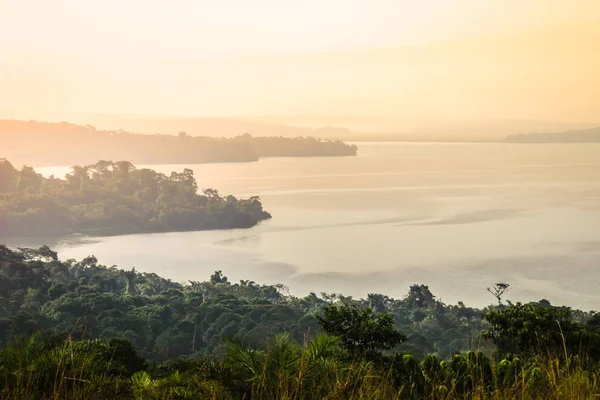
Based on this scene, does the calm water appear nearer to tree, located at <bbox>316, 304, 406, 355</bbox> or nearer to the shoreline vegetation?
the shoreline vegetation

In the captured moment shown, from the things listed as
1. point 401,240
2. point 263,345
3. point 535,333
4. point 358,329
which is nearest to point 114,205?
point 401,240

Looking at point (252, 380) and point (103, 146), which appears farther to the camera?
point (103, 146)

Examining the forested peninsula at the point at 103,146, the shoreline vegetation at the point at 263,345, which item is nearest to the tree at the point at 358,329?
the shoreline vegetation at the point at 263,345

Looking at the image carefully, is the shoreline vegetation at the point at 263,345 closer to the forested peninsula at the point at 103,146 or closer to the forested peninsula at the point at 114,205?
the forested peninsula at the point at 114,205

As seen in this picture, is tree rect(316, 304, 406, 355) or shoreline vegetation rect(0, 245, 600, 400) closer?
shoreline vegetation rect(0, 245, 600, 400)

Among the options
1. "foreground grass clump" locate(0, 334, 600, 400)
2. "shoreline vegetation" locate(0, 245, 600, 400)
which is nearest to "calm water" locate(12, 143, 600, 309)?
"shoreline vegetation" locate(0, 245, 600, 400)

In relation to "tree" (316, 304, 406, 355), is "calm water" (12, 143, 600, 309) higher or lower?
lower

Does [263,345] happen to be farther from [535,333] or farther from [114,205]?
[114,205]
